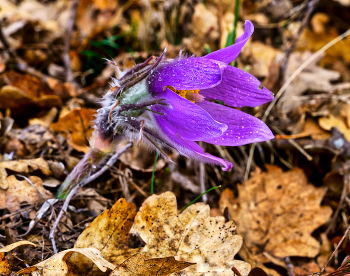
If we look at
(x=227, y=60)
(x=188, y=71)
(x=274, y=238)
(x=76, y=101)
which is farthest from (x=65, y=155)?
(x=274, y=238)

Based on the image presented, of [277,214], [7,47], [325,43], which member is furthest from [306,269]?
[7,47]

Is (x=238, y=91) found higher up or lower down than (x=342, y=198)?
higher up

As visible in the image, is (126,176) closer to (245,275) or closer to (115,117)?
(115,117)

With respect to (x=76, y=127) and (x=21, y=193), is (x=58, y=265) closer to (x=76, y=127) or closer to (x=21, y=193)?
(x=21, y=193)

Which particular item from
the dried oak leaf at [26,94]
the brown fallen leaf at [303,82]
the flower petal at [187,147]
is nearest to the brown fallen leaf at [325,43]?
the brown fallen leaf at [303,82]

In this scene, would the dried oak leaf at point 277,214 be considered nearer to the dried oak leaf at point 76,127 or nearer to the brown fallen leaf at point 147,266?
the brown fallen leaf at point 147,266

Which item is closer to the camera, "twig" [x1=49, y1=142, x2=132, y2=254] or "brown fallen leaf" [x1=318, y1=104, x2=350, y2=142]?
"twig" [x1=49, y1=142, x2=132, y2=254]

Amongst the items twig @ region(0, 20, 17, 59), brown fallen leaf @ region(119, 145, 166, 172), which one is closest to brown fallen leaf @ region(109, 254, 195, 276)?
brown fallen leaf @ region(119, 145, 166, 172)

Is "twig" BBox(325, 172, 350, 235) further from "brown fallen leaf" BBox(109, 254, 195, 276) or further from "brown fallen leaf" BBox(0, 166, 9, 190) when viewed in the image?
"brown fallen leaf" BBox(0, 166, 9, 190)
